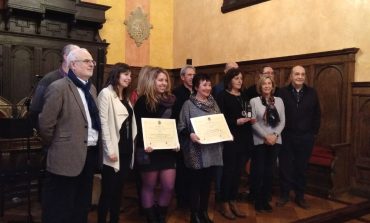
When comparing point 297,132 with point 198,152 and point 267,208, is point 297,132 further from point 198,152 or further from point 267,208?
point 198,152

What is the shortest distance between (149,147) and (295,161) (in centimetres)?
185

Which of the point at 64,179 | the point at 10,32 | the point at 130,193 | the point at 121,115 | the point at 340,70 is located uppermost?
the point at 10,32

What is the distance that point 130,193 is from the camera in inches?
159

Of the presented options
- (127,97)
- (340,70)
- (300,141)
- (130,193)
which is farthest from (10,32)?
(340,70)

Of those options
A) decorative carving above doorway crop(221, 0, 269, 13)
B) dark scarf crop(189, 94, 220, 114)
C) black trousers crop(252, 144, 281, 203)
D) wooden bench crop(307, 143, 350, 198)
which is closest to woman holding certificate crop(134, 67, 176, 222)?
dark scarf crop(189, 94, 220, 114)

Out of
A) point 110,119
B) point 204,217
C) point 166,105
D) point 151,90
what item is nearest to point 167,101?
point 166,105

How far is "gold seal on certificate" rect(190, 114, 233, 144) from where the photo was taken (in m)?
2.72

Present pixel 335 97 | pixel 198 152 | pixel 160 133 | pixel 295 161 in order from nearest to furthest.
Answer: pixel 160 133 → pixel 198 152 → pixel 295 161 → pixel 335 97

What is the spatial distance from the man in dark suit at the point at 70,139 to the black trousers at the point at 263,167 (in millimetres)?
1648

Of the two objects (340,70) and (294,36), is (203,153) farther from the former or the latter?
(294,36)

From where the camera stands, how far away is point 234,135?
3.10m

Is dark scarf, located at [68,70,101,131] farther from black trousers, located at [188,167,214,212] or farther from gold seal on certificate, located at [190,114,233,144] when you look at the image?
black trousers, located at [188,167,214,212]

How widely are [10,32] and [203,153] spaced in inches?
160

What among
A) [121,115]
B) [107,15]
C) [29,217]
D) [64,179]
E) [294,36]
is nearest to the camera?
[64,179]
